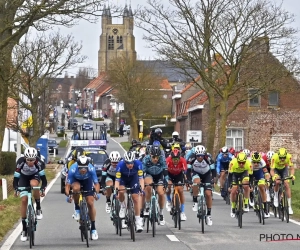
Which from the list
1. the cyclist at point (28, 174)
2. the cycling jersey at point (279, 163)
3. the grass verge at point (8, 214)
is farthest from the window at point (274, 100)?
the cyclist at point (28, 174)

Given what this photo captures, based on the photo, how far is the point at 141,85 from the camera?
83.9m

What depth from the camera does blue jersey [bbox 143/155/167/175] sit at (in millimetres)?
16406

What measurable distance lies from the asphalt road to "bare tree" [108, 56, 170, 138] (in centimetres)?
6214

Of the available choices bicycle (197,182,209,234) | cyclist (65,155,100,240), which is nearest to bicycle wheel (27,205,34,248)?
cyclist (65,155,100,240)

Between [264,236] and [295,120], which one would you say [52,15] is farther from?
[295,120]

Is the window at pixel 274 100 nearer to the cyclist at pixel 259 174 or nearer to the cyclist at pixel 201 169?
the cyclist at pixel 259 174

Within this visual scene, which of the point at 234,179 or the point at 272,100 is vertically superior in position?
the point at 272,100

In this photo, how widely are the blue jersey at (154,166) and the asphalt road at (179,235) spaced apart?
1.19 meters

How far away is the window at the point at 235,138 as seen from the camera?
6267 centimetres

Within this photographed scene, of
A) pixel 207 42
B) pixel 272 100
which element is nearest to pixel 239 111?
pixel 272 100

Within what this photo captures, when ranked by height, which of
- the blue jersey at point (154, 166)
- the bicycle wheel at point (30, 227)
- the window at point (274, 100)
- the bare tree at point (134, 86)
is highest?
the bare tree at point (134, 86)

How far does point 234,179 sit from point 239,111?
4584 centimetres

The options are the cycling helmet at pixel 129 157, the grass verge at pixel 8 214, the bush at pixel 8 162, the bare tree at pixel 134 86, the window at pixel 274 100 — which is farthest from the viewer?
the bare tree at pixel 134 86

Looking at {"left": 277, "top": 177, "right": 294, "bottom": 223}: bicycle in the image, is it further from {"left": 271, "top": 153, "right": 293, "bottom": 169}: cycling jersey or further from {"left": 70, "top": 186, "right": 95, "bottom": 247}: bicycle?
{"left": 70, "top": 186, "right": 95, "bottom": 247}: bicycle
